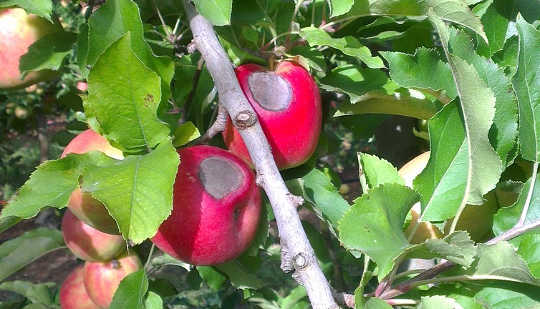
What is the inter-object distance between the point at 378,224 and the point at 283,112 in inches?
9.5

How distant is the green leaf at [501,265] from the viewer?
0.57 metres

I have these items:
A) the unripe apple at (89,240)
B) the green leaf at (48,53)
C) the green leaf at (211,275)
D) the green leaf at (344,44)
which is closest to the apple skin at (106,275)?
the unripe apple at (89,240)

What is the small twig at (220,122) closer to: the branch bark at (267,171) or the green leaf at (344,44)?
the branch bark at (267,171)

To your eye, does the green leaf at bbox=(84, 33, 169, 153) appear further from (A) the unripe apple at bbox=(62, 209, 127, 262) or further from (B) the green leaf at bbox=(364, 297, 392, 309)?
(A) the unripe apple at bbox=(62, 209, 127, 262)

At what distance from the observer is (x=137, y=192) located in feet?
1.84

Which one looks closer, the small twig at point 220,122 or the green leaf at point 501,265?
the green leaf at point 501,265

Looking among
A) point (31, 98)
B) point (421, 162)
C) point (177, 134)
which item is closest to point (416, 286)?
point (421, 162)

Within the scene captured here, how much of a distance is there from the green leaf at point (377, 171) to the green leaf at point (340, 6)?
176 mm

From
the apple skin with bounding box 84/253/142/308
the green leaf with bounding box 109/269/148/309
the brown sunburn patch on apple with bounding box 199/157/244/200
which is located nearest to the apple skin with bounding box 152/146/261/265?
the brown sunburn patch on apple with bounding box 199/157/244/200

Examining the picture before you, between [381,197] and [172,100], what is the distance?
1.20 feet

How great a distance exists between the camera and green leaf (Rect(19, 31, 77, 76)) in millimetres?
919

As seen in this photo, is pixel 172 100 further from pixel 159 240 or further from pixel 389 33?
pixel 389 33

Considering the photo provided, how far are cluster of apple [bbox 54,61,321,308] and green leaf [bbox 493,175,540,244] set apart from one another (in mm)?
267

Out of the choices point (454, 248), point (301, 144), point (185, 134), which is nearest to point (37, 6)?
point (185, 134)
